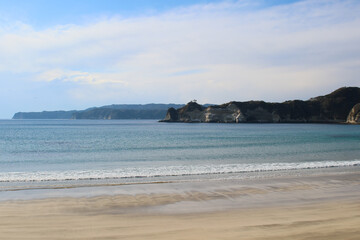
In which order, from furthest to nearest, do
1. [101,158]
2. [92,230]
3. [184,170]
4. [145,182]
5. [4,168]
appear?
[101,158] < [4,168] < [184,170] < [145,182] < [92,230]

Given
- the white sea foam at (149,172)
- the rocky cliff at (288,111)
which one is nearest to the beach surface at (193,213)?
the white sea foam at (149,172)

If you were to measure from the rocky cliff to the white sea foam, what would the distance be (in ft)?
405

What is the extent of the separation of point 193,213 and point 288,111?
147173mm

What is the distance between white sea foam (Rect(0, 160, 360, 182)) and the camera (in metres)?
15.9

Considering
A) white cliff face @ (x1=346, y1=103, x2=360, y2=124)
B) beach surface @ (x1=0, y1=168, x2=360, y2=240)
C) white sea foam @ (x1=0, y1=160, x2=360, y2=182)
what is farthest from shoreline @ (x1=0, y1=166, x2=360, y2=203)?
white cliff face @ (x1=346, y1=103, x2=360, y2=124)

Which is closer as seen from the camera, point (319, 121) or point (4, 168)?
point (4, 168)

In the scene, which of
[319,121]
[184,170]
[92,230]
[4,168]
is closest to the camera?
[92,230]

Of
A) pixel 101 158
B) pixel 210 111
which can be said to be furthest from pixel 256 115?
pixel 101 158

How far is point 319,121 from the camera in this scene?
5625 inches

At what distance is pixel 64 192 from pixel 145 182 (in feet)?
12.3

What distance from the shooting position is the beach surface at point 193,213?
24.6 ft

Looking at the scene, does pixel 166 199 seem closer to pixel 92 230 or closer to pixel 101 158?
pixel 92 230

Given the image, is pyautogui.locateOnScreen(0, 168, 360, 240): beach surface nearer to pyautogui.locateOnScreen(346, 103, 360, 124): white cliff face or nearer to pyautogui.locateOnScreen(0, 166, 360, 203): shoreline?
pyautogui.locateOnScreen(0, 166, 360, 203): shoreline

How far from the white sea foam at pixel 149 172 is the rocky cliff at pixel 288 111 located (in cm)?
12336
